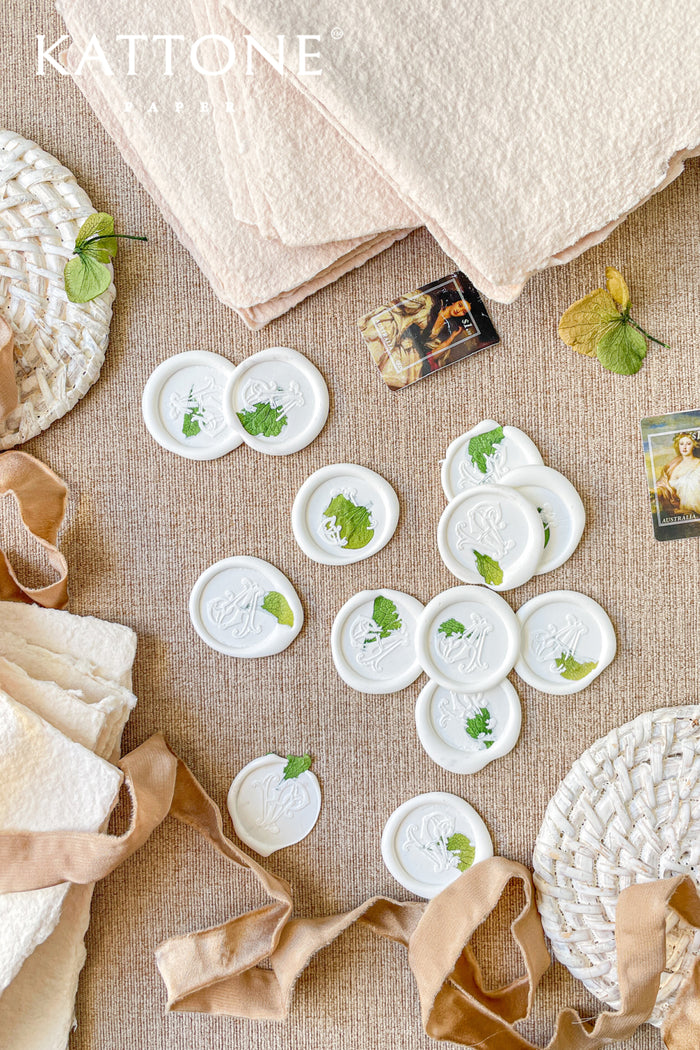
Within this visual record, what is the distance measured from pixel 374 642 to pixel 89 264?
0.55 m

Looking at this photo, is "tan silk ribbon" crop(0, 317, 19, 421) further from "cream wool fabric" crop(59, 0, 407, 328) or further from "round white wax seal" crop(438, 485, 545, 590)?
"round white wax seal" crop(438, 485, 545, 590)

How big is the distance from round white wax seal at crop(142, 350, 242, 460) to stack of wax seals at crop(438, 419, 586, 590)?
0.27 metres

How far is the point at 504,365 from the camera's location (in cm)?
87

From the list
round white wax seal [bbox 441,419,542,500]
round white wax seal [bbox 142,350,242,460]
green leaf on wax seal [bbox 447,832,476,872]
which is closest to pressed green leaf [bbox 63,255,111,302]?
round white wax seal [bbox 142,350,242,460]

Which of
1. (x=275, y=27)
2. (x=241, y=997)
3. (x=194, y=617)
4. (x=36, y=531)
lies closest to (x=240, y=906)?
(x=241, y=997)

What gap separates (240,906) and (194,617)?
0.35 meters

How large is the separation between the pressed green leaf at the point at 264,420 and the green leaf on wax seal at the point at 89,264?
217mm

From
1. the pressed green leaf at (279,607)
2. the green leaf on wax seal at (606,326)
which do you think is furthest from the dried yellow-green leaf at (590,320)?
the pressed green leaf at (279,607)

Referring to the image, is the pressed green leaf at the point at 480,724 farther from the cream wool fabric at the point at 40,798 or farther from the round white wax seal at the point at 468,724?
the cream wool fabric at the point at 40,798

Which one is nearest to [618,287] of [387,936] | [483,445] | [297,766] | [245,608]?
[483,445]

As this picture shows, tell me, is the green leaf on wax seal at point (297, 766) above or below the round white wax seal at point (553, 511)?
below

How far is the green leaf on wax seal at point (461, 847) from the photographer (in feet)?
2.89

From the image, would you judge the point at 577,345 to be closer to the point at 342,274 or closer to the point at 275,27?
the point at 342,274

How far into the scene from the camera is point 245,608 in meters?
0.89
